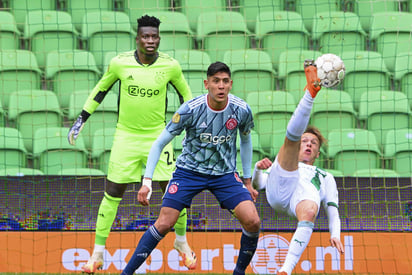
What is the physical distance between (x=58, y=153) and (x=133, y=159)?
2112 millimetres

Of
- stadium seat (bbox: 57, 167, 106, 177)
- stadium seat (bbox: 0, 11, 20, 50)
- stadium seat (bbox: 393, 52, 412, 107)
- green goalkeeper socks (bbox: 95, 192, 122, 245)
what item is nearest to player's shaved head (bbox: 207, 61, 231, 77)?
green goalkeeper socks (bbox: 95, 192, 122, 245)

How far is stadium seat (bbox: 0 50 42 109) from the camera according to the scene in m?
9.65

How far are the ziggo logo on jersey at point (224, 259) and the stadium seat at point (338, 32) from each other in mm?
3342

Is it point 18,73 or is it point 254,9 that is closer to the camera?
point 18,73

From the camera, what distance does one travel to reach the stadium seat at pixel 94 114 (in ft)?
30.3

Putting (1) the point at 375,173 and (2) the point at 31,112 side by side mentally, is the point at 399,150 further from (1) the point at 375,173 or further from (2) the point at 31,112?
(2) the point at 31,112

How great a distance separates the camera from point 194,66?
31.4 feet

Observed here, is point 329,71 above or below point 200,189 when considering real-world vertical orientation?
above

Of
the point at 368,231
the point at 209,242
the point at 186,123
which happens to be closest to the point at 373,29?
the point at 368,231

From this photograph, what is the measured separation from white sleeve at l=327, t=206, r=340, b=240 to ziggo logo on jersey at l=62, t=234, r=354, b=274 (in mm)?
1417

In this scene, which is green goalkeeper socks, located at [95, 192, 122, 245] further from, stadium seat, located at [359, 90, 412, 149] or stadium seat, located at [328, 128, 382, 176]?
stadium seat, located at [359, 90, 412, 149]

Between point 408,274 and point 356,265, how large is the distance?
0.57 m

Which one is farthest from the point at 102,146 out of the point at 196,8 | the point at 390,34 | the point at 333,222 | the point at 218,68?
the point at 390,34

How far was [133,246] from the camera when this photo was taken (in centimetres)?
789
